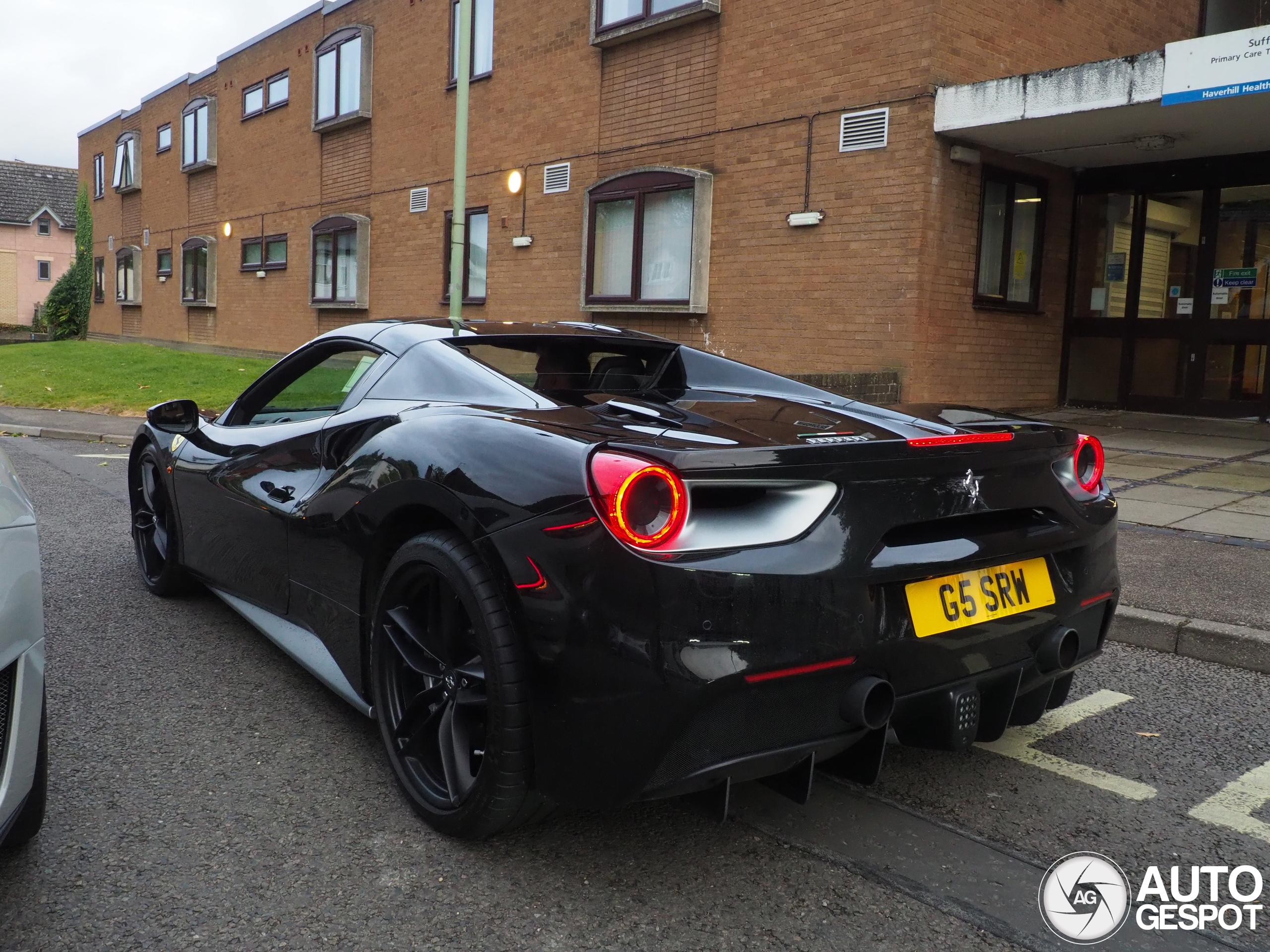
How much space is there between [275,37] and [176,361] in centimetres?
726

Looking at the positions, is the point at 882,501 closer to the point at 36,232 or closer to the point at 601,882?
the point at 601,882

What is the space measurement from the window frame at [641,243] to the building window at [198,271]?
14.4m

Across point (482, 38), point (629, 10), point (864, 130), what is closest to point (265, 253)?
point (482, 38)

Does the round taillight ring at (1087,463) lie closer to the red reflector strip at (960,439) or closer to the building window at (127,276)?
the red reflector strip at (960,439)

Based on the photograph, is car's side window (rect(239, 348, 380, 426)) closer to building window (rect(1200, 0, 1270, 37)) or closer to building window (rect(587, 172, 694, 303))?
building window (rect(587, 172, 694, 303))

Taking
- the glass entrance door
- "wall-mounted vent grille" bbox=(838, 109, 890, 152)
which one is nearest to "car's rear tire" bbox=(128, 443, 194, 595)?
"wall-mounted vent grille" bbox=(838, 109, 890, 152)

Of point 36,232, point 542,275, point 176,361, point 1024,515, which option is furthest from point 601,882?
point 36,232

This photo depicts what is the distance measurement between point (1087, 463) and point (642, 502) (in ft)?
4.80

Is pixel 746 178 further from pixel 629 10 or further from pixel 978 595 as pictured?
pixel 978 595

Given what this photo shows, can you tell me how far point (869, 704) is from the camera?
2297mm

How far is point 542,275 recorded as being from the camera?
1542cm

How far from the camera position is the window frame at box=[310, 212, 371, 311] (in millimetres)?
19328

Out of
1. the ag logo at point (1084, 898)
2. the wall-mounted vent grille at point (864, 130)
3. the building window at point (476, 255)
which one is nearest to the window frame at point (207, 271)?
the building window at point (476, 255)

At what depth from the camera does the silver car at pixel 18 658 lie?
2066 mm
